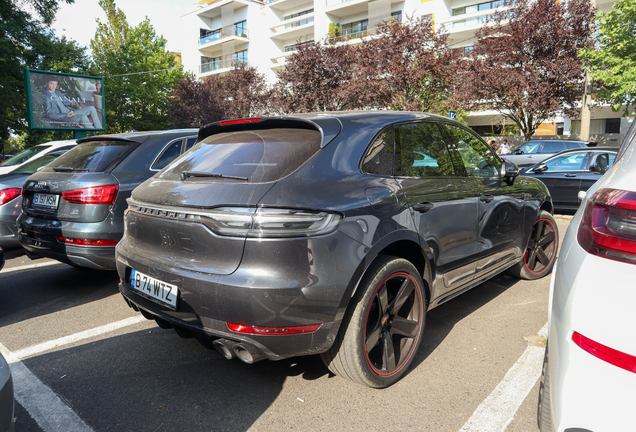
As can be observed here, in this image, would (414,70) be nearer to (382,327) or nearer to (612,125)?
(382,327)

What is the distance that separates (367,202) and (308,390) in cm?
119

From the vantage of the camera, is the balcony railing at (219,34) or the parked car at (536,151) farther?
the balcony railing at (219,34)

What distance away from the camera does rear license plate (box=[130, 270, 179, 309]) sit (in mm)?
2469

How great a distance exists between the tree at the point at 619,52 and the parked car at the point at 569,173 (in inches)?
411

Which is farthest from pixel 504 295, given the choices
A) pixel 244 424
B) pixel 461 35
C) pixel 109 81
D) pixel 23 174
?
pixel 109 81

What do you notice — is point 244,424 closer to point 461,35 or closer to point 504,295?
point 504,295

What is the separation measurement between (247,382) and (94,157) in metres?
3.07

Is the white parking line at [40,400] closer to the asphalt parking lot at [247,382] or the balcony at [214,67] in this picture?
the asphalt parking lot at [247,382]

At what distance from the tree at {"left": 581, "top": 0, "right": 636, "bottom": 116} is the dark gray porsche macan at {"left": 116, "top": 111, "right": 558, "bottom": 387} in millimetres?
17961

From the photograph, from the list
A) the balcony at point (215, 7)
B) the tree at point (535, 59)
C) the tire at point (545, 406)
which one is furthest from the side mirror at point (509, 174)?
the balcony at point (215, 7)

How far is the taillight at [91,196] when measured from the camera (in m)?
4.25

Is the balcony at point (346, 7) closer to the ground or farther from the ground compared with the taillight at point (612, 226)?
farther from the ground

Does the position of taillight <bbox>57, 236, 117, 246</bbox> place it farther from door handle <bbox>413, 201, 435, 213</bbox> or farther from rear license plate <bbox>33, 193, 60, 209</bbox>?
door handle <bbox>413, 201, 435, 213</bbox>

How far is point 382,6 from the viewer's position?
38125 millimetres
